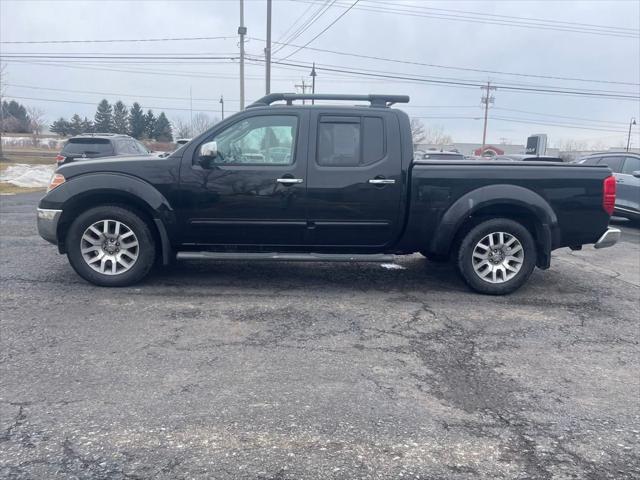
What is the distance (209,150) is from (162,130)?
207ft

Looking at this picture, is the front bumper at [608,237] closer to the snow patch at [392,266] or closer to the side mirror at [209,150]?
the snow patch at [392,266]

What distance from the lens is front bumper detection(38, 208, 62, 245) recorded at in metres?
5.77

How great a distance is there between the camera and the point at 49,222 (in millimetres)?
5785

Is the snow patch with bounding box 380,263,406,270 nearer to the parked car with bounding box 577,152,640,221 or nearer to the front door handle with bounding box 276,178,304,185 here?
the front door handle with bounding box 276,178,304,185

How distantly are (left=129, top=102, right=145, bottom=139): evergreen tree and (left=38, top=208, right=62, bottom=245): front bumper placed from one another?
5722cm

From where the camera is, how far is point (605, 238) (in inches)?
241

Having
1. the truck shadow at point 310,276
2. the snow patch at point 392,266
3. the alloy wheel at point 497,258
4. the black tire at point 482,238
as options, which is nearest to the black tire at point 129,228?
the truck shadow at point 310,276

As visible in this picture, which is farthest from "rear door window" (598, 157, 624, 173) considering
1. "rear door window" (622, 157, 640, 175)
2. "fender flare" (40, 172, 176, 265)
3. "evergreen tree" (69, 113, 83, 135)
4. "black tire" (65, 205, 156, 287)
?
"evergreen tree" (69, 113, 83, 135)

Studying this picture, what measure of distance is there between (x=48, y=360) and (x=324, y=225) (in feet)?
9.65

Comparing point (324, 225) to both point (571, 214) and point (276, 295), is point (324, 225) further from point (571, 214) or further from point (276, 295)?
point (571, 214)

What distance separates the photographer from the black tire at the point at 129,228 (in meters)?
5.77

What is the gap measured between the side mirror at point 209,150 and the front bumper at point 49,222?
1.64 m

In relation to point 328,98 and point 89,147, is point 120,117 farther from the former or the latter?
point 328,98

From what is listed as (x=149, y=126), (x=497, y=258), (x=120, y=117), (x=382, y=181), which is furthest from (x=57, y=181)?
(x=120, y=117)
